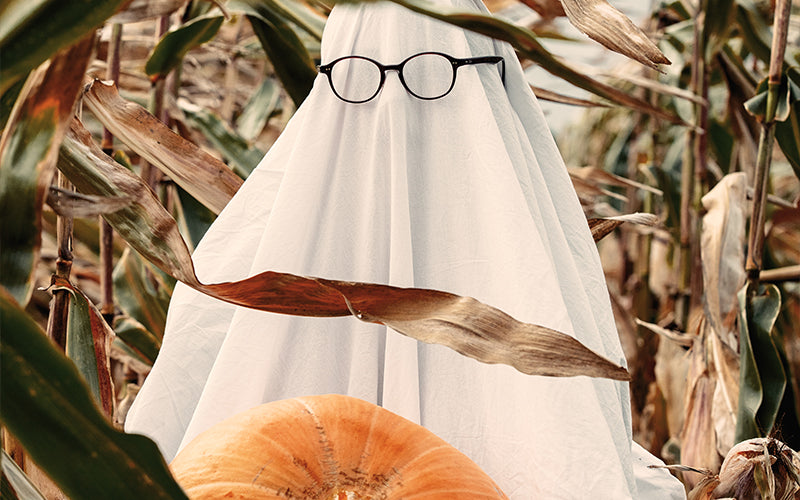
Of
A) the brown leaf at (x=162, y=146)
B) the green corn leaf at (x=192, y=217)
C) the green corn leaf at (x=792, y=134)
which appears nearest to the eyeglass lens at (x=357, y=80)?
the brown leaf at (x=162, y=146)

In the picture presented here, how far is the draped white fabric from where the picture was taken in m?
0.63

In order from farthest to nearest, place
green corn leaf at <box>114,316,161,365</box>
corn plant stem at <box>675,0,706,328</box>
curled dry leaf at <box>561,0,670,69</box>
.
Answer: corn plant stem at <box>675,0,706,328</box> < green corn leaf at <box>114,316,161,365</box> < curled dry leaf at <box>561,0,670,69</box>

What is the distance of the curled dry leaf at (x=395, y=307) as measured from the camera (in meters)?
0.46

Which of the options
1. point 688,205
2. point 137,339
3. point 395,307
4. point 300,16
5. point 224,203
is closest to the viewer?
point 395,307

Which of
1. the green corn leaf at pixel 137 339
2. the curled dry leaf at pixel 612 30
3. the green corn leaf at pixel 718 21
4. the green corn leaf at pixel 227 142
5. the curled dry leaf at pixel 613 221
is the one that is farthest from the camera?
the green corn leaf at pixel 718 21

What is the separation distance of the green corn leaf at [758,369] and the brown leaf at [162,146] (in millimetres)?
725

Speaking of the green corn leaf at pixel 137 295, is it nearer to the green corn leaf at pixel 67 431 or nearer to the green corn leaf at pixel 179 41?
the green corn leaf at pixel 179 41

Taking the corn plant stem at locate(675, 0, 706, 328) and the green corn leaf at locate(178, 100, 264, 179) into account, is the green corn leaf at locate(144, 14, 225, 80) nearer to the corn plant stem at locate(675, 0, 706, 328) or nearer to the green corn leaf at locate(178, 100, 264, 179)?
the green corn leaf at locate(178, 100, 264, 179)

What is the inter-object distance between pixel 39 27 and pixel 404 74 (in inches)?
15.1

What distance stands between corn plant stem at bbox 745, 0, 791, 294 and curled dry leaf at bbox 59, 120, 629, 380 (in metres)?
0.77

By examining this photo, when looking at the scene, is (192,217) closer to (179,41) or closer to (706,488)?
(179,41)

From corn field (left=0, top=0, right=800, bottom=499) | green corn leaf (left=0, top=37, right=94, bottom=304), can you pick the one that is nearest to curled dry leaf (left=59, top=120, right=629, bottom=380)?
corn field (left=0, top=0, right=800, bottom=499)

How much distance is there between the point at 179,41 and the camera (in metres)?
1.10

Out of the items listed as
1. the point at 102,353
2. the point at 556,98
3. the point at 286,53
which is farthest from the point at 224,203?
the point at 556,98
